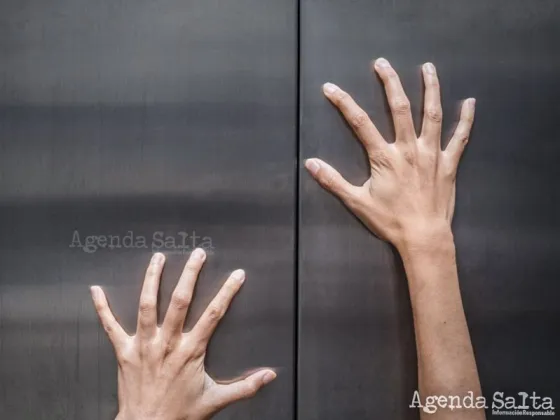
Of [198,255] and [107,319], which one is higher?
[198,255]

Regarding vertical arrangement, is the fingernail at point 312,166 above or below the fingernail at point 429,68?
below

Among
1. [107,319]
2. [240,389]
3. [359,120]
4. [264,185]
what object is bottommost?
[240,389]

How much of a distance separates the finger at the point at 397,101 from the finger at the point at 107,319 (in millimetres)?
550

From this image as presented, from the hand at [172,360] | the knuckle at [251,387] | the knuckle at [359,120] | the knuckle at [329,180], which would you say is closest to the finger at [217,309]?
the hand at [172,360]

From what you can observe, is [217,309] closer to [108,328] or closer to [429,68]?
[108,328]

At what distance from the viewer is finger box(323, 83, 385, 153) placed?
0.83 m

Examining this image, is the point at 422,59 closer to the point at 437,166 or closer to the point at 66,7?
the point at 437,166

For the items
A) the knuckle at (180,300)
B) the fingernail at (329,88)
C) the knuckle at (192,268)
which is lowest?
the knuckle at (180,300)

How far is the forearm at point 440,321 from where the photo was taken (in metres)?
0.82

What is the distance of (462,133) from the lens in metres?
0.85

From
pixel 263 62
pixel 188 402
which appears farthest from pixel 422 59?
pixel 188 402

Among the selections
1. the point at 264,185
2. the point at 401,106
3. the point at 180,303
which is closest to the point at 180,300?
the point at 180,303

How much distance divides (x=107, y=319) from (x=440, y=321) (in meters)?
0.54

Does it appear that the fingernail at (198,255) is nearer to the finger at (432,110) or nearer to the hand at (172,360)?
the hand at (172,360)
